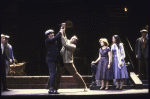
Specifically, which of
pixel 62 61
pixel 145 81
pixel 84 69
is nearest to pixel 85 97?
pixel 62 61

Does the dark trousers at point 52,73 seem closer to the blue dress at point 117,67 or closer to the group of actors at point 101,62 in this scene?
the group of actors at point 101,62

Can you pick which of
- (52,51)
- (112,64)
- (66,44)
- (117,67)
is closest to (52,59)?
(52,51)

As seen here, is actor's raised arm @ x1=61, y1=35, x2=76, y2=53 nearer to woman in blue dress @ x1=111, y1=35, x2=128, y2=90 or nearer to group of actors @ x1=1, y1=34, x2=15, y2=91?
woman in blue dress @ x1=111, y1=35, x2=128, y2=90

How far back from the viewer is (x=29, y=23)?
10508 millimetres

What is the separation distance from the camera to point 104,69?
21.7 feet

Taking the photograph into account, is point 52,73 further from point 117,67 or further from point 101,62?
point 117,67

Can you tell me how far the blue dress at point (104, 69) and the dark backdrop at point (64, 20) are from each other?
3.33 m

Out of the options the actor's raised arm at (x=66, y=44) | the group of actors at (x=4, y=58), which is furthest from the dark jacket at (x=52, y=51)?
the group of actors at (x=4, y=58)

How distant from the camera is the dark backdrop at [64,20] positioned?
10.3m

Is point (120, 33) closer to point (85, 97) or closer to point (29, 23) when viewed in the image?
point (29, 23)

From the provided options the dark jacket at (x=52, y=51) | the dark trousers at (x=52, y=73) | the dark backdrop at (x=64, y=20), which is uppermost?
the dark backdrop at (x=64, y=20)

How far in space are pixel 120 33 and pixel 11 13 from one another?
587 centimetres

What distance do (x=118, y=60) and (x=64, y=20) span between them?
15.9 ft

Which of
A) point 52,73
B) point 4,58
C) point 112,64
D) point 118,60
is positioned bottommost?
point 52,73
